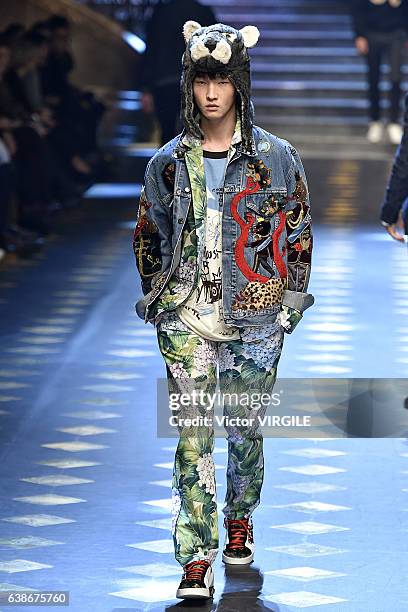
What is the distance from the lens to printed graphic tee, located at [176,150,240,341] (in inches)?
190

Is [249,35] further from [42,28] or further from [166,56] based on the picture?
[42,28]

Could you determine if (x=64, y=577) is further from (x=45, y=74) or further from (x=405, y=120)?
(x=45, y=74)

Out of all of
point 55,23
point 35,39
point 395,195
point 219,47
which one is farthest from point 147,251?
point 55,23

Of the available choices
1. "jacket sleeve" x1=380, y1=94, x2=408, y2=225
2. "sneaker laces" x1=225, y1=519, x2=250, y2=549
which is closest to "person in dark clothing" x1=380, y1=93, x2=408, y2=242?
"jacket sleeve" x1=380, y1=94, x2=408, y2=225

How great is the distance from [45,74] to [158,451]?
9720 mm

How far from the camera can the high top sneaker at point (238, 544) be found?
5113 millimetres

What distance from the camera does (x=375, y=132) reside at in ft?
65.8

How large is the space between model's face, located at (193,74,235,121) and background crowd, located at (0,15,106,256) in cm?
713

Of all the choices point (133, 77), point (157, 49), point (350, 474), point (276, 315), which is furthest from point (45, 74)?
point (276, 315)

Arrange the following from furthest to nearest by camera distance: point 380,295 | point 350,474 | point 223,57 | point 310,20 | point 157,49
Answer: point 310,20
point 157,49
point 380,295
point 350,474
point 223,57

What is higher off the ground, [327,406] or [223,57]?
[223,57]

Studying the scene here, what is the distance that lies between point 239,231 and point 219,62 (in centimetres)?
47

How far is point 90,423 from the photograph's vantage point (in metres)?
7.10

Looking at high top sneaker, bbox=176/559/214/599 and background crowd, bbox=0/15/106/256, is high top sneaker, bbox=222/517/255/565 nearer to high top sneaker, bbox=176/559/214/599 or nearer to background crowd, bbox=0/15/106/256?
high top sneaker, bbox=176/559/214/599
